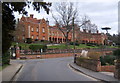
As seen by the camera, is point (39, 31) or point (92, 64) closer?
point (92, 64)

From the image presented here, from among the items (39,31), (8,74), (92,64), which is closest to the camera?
(8,74)

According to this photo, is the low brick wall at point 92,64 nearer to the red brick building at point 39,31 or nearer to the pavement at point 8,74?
the pavement at point 8,74

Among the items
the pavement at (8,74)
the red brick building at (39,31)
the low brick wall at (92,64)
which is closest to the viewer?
the pavement at (8,74)

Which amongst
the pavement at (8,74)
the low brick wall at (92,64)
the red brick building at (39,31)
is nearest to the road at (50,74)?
the pavement at (8,74)

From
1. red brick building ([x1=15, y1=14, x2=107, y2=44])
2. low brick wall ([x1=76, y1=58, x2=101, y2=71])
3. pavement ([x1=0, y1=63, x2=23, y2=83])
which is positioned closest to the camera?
pavement ([x1=0, y1=63, x2=23, y2=83])

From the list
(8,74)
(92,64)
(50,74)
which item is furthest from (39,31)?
(50,74)

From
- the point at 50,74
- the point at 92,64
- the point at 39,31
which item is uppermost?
the point at 39,31

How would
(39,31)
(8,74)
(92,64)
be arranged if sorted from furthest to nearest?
(39,31) → (92,64) → (8,74)

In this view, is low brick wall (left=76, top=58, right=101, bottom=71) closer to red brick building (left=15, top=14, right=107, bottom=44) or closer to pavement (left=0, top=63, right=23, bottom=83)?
pavement (left=0, top=63, right=23, bottom=83)

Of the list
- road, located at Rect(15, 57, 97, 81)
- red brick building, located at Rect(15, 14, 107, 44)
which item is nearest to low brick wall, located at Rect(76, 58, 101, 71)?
road, located at Rect(15, 57, 97, 81)

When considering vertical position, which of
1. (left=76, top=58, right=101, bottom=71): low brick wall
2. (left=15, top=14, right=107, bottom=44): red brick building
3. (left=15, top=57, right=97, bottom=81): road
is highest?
(left=15, top=14, right=107, bottom=44): red brick building

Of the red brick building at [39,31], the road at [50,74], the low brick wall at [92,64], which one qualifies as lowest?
the road at [50,74]

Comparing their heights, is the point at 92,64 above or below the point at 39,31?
below

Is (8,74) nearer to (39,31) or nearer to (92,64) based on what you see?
(92,64)
